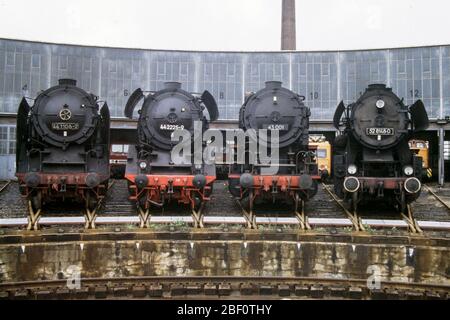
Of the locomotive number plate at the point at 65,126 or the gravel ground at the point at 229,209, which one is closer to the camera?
the locomotive number plate at the point at 65,126

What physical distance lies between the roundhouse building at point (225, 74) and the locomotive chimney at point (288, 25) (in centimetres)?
601

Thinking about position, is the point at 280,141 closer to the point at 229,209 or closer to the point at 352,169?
the point at 352,169

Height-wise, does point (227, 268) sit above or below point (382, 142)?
below

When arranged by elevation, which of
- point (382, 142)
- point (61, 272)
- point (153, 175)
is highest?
point (382, 142)

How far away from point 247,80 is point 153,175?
10.4 meters

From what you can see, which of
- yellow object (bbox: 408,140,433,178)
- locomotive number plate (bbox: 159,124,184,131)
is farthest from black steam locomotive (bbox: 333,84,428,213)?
yellow object (bbox: 408,140,433,178)

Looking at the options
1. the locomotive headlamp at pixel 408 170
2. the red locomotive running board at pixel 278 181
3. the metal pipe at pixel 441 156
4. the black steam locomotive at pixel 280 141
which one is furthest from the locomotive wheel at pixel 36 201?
the metal pipe at pixel 441 156

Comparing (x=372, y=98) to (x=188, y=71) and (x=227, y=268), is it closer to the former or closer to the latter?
(x=227, y=268)

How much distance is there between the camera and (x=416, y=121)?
442 inches

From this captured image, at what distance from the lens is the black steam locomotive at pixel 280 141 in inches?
438

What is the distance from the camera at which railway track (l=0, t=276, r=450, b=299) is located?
8.08 meters

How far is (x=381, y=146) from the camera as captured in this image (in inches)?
432

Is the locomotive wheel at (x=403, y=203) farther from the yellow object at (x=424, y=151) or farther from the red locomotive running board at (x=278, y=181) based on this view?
the yellow object at (x=424, y=151)

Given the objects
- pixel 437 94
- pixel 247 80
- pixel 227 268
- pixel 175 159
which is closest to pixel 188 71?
pixel 247 80
